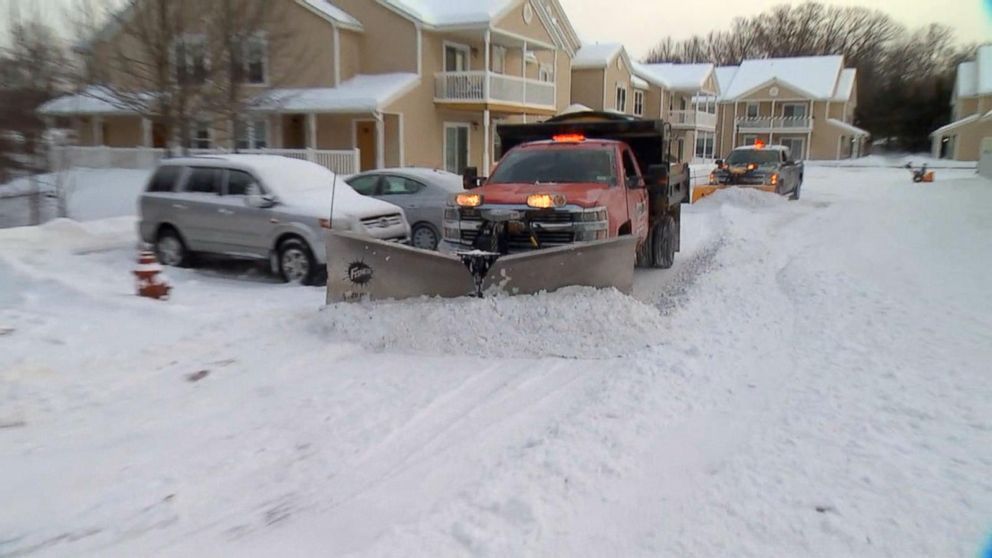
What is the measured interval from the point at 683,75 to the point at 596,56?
15.5m

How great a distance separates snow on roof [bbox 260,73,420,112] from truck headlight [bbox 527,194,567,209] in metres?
15.7

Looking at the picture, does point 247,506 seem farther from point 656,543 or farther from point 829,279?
point 829,279

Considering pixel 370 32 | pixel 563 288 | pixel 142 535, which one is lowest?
pixel 142 535

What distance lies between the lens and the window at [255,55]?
60.2 ft

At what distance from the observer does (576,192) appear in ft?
27.3

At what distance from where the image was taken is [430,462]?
4.45 meters

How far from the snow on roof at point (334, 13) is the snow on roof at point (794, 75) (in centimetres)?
4496

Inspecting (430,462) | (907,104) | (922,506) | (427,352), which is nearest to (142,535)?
(430,462)

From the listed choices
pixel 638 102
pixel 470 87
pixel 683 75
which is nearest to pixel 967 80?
pixel 683 75

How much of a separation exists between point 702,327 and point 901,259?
223 inches

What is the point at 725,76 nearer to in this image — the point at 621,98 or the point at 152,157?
the point at 621,98

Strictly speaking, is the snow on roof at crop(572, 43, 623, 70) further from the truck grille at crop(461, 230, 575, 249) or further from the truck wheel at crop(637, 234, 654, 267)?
the truck grille at crop(461, 230, 575, 249)

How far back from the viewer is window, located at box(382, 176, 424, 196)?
1338cm

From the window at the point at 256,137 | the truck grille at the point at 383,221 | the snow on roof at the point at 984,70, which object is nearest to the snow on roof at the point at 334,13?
the window at the point at 256,137
